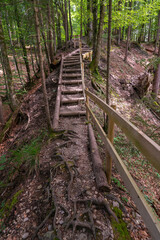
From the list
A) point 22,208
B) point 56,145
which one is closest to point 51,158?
point 56,145

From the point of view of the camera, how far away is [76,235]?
6.39 feet

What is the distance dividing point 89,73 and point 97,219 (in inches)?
346

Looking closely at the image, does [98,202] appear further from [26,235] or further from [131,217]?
[26,235]

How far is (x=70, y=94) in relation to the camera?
750 centimetres

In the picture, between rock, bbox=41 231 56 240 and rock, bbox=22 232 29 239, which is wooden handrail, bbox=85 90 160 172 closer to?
rock, bbox=41 231 56 240

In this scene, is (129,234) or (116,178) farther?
(116,178)

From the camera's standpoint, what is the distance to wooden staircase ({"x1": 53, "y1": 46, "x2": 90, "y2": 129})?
226 inches

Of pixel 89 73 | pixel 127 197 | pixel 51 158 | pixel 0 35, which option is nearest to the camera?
pixel 127 197

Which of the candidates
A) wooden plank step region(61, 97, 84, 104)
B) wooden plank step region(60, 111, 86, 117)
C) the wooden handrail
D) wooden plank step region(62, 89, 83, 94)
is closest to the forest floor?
wooden plank step region(60, 111, 86, 117)

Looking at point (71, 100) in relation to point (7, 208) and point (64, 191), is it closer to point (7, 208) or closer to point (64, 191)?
point (64, 191)

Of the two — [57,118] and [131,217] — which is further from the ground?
[57,118]

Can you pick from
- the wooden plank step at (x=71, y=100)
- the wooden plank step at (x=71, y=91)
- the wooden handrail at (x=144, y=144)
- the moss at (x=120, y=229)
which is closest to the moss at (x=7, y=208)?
the moss at (x=120, y=229)

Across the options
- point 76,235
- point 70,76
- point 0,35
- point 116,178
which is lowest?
point 116,178

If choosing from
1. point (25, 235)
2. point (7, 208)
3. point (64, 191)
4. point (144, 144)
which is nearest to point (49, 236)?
point (25, 235)
